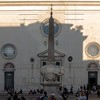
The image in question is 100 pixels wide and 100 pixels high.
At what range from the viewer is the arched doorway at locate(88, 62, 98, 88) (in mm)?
53094

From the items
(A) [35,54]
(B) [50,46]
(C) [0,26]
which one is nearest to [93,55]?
(A) [35,54]

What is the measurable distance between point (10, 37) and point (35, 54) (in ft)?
9.39

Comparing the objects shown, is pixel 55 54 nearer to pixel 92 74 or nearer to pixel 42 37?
pixel 42 37

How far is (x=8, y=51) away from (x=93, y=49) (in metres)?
8.06

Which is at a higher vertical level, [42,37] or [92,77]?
[42,37]

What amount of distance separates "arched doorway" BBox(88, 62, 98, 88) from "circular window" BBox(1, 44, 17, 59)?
7277mm

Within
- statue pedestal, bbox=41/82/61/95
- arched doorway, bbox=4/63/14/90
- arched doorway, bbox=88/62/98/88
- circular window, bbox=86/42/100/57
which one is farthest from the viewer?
A: arched doorway, bbox=4/63/14/90

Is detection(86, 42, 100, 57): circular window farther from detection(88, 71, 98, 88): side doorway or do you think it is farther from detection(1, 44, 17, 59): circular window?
detection(1, 44, 17, 59): circular window

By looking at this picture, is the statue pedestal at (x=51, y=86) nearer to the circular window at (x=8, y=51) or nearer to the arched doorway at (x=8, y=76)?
the arched doorway at (x=8, y=76)

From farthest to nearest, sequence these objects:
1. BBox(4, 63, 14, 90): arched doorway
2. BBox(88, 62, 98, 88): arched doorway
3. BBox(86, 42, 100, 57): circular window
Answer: BBox(4, 63, 14, 90): arched doorway, BBox(86, 42, 100, 57): circular window, BBox(88, 62, 98, 88): arched doorway

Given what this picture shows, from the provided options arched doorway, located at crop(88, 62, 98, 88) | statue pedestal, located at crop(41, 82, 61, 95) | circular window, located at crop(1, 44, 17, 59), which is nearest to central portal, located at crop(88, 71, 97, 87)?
arched doorway, located at crop(88, 62, 98, 88)

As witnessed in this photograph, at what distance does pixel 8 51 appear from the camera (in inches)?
2127

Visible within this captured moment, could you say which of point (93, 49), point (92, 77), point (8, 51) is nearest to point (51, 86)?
point (92, 77)

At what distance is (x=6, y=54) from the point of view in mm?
53938
